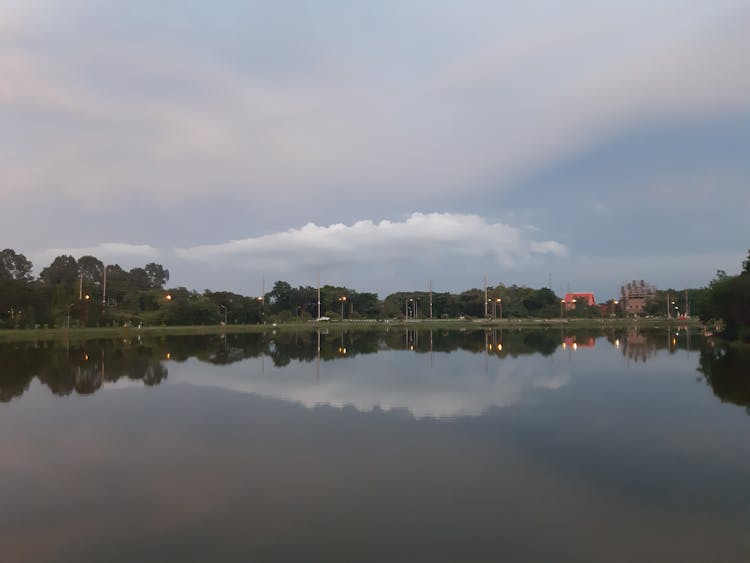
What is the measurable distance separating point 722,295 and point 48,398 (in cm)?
4600

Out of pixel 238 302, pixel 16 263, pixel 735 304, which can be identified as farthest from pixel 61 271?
pixel 735 304

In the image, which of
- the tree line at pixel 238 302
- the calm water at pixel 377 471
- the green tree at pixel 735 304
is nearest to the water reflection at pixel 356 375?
the calm water at pixel 377 471

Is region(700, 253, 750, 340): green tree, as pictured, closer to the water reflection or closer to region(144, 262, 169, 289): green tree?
the water reflection

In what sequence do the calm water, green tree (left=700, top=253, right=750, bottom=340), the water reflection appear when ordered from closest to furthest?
the calm water → the water reflection → green tree (left=700, top=253, right=750, bottom=340)

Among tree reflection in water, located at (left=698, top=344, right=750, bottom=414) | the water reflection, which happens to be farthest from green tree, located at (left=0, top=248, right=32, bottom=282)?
tree reflection in water, located at (left=698, top=344, right=750, bottom=414)

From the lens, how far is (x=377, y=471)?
9492mm

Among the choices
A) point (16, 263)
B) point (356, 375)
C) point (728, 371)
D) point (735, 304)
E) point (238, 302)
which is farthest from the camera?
point (16, 263)

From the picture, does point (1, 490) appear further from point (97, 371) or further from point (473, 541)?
point (97, 371)

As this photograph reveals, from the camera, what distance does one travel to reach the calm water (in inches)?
267

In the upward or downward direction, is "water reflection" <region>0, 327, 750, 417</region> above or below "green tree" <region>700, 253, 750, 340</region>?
below

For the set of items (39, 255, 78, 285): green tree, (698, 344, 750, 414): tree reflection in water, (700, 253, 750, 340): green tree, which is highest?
(39, 255, 78, 285): green tree

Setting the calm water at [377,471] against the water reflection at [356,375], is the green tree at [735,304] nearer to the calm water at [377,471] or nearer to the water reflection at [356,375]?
the water reflection at [356,375]

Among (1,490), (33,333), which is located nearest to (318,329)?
(33,333)

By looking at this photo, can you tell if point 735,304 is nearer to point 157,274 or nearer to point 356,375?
point 356,375
